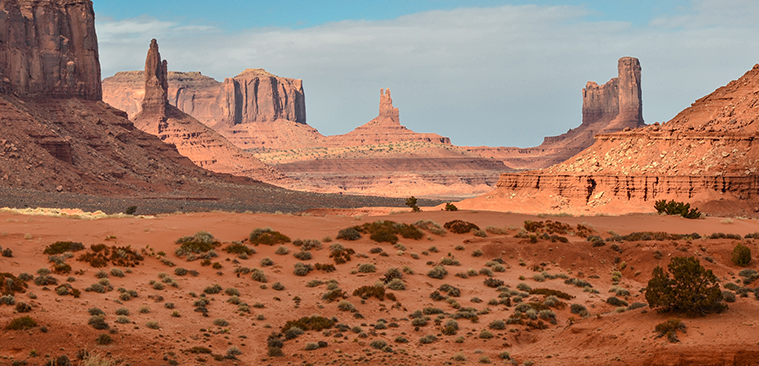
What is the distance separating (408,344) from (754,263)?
50.7ft

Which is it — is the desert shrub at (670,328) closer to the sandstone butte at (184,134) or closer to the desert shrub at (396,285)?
the desert shrub at (396,285)

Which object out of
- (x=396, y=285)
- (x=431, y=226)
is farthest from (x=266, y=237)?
(x=431, y=226)

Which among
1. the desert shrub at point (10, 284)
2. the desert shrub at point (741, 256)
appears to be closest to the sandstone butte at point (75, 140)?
the desert shrub at point (10, 284)

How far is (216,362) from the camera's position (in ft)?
56.7

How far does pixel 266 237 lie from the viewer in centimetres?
3019

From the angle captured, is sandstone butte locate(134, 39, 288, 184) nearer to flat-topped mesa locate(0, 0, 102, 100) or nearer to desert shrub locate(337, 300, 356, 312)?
flat-topped mesa locate(0, 0, 102, 100)

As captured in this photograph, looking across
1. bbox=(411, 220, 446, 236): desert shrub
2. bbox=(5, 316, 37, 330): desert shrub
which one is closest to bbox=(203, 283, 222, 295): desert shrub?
bbox=(5, 316, 37, 330): desert shrub

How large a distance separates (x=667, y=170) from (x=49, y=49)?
8150cm

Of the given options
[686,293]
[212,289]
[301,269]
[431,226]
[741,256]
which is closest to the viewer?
[686,293]

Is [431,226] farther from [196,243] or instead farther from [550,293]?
[196,243]

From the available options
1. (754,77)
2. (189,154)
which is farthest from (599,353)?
(189,154)

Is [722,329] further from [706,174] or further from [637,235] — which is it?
[706,174]

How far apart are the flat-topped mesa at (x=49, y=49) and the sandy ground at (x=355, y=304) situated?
70690 mm

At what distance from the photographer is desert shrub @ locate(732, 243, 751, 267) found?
28.0 metres
